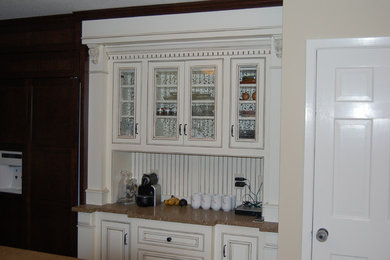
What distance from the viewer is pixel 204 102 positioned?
3.16 meters

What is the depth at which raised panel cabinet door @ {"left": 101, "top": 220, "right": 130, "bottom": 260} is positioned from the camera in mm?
3158

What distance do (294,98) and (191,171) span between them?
150 centimetres

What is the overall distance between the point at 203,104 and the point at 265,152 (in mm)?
685

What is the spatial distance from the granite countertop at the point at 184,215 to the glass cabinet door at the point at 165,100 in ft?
2.04

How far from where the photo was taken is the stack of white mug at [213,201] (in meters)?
3.24

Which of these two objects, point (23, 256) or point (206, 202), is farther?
point (206, 202)

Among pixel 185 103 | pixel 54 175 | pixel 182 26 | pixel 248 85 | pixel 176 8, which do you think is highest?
pixel 176 8

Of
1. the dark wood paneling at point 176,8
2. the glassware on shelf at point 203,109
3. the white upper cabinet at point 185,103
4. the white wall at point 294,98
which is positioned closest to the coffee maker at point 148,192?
the white upper cabinet at point 185,103

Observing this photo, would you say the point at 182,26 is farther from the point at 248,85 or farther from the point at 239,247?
the point at 239,247

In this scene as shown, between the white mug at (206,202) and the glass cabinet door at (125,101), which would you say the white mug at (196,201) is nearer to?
the white mug at (206,202)

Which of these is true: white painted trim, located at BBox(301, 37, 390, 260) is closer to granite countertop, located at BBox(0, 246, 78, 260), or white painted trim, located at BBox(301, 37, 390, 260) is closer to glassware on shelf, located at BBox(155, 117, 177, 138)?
glassware on shelf, located at BBox(155, 117, 177, 138)

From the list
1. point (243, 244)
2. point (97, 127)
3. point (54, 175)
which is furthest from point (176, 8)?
point (243, 244)

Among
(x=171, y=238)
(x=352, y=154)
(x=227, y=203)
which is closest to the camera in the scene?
(x=352, y=154)

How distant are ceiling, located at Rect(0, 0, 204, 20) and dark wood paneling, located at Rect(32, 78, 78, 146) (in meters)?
0.63
